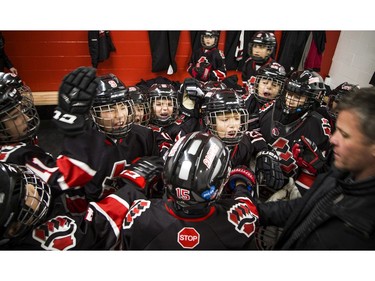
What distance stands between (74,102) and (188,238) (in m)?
0.86

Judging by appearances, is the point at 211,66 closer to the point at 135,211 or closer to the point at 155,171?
the point at 155,171

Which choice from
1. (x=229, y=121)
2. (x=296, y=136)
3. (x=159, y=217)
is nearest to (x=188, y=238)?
(x=159, y=217)

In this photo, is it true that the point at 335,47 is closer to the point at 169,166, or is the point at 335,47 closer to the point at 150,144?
the point at 150,144

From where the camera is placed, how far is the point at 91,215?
50.2 inches

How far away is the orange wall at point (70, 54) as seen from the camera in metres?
4.87

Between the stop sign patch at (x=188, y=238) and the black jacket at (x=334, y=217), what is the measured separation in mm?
435

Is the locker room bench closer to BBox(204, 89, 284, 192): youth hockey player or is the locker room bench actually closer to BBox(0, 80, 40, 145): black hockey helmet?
BBox(0, 80, 40, 145): black hockey helmet

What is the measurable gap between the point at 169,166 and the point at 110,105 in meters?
0.78

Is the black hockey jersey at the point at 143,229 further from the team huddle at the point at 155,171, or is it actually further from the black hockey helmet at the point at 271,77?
the black hockey helmet at the point at 271,77

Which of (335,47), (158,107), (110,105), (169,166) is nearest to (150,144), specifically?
(110,105)

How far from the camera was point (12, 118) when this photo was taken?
159 cm

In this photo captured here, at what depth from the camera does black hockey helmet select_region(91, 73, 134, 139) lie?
5.51 ft

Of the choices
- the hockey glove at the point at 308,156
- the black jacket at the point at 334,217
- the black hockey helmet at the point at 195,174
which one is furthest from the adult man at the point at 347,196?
the hockey glove at the point at 308,156

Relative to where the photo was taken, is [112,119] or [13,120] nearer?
[13,120]
